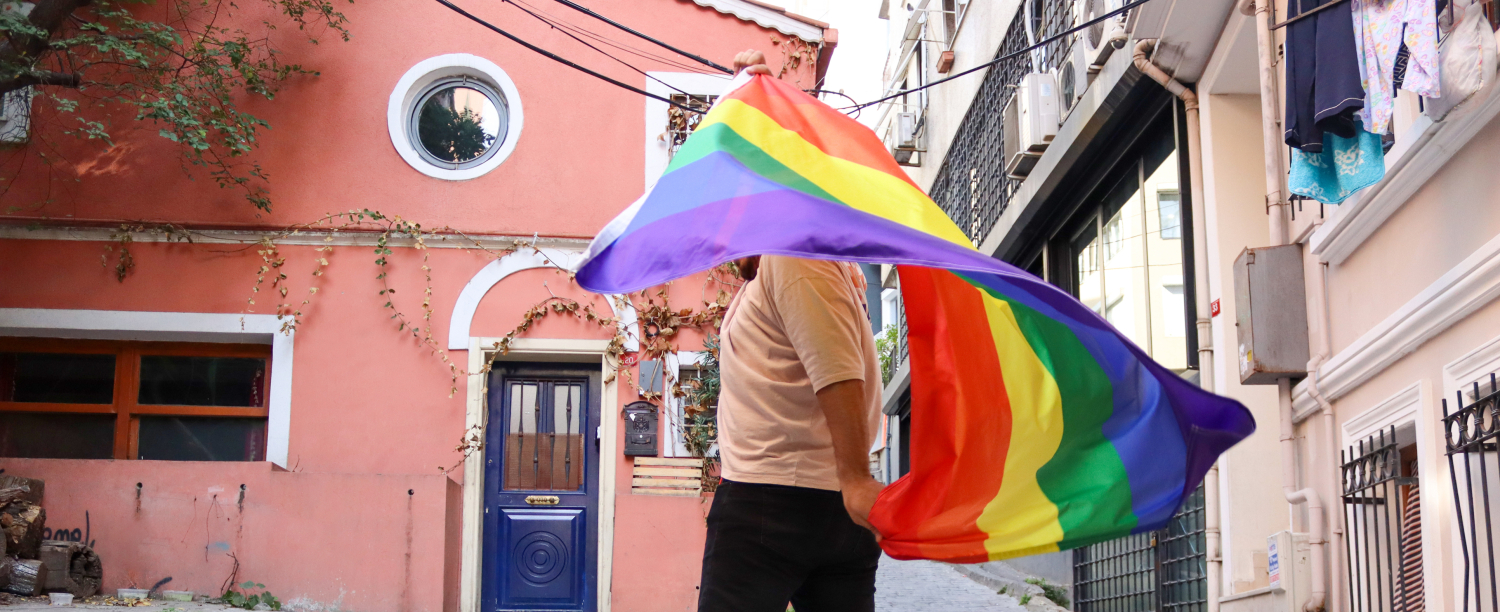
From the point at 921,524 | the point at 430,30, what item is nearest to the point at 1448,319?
the point at 921,524

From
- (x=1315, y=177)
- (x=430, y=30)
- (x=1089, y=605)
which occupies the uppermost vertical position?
(x=430, y=30)

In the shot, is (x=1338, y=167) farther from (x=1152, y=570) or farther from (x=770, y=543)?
(x=1152, y=570)

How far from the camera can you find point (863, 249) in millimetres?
2691

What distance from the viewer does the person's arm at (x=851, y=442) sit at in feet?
9.04

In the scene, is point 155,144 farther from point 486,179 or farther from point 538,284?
point 538,284

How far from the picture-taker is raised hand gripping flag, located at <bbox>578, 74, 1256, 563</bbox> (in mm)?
2752

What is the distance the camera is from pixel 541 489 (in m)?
11.1

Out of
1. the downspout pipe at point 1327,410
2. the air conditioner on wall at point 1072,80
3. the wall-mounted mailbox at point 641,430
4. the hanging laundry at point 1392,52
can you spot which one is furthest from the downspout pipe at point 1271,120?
the wall-mounted mailbox at point 641,430

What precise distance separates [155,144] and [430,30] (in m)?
2.69

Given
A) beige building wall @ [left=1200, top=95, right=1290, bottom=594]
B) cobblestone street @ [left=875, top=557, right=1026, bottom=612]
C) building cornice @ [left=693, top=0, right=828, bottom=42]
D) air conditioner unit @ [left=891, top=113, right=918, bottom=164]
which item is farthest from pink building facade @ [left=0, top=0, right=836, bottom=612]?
air conditioner unit @ [left=891, top=113, right=918, bottom=164]

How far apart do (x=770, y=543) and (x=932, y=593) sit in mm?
9236

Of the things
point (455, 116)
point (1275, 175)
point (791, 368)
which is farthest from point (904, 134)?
point (791, 368)

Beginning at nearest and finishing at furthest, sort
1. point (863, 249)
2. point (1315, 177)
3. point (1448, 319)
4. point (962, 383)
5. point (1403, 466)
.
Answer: point (863, 249) → point (962, 383) → point (1448, 319) → point (1315, 177) → point (1403, 466)

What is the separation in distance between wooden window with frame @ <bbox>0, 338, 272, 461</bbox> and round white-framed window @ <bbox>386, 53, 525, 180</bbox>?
2351 millimetres
